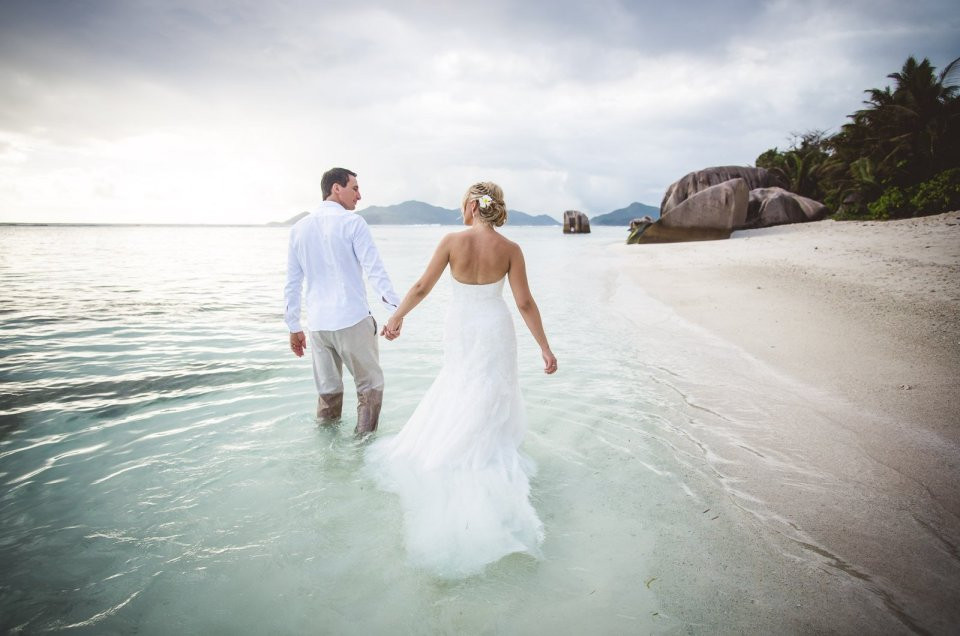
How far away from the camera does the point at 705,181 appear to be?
31281mm

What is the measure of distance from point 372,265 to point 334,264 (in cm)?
43

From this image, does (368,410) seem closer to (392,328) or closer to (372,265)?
(392,328)

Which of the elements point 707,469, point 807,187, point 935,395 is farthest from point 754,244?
point 807,187

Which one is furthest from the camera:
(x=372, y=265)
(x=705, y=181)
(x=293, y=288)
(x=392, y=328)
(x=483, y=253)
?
(x=705, y=181)

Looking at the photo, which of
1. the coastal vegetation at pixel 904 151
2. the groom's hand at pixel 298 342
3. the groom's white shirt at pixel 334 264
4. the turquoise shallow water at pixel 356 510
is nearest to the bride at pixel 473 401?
the turquoise shallow water at pixel 356 510

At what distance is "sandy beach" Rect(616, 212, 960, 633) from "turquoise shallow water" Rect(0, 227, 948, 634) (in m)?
0.17

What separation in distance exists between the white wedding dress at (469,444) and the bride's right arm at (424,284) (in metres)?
0.19

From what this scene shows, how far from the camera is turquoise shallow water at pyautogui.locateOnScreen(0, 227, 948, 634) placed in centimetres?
261

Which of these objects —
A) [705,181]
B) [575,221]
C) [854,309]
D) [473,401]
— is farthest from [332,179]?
[575,221]

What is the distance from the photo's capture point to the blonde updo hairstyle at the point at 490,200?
11.6ft

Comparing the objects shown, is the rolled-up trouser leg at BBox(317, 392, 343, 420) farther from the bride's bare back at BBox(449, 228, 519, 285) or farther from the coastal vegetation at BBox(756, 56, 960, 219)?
the coastal vegetation at BBox(756, 56, 960, 219)

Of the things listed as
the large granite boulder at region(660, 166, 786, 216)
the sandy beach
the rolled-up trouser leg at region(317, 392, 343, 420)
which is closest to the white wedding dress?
the rolled-up trouser leg at region(317, 392, 343, 420)

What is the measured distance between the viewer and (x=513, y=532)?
3.09 meters

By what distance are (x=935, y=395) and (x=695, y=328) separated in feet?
13.0
